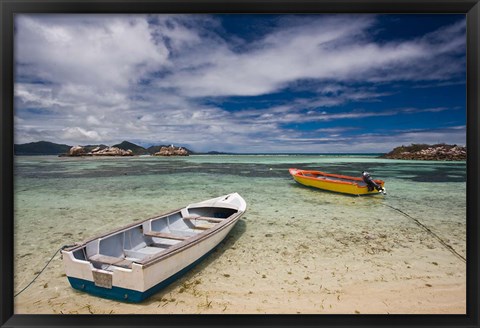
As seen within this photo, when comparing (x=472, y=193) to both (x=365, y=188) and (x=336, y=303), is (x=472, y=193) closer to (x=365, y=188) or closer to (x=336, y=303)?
(x=336, y=303)

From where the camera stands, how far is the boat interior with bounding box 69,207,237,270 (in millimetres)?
3553

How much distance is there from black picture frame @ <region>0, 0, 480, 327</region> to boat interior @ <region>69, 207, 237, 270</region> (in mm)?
784

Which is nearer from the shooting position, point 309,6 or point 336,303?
point 309,6

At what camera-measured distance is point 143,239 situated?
4785 millimetres

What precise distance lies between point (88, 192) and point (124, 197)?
2.58m

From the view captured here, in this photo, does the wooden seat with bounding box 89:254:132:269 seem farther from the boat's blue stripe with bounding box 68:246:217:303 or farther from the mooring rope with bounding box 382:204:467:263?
the mooring rope with bounding box 382:204:467:263

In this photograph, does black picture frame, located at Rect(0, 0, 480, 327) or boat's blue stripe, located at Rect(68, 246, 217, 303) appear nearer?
black picture frame, located at Rect(0, 0, 480, 327)

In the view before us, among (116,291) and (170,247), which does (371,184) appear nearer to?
(170,247)

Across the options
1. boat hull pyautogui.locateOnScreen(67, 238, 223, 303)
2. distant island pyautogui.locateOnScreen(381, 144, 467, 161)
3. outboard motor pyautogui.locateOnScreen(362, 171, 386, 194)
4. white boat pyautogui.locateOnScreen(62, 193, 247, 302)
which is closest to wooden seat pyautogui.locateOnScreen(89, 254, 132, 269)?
white boat pyautogui.locateOnScreen(62, 193, 247, 302)

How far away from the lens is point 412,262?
4781 millimetres

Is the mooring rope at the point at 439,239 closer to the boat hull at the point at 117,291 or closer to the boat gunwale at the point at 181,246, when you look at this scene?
the boat gunwale at the point at 181,246

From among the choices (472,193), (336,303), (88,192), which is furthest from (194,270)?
(88,192)

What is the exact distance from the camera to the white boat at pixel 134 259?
311 centimetres

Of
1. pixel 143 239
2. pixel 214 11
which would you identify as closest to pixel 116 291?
pixel 143 239
